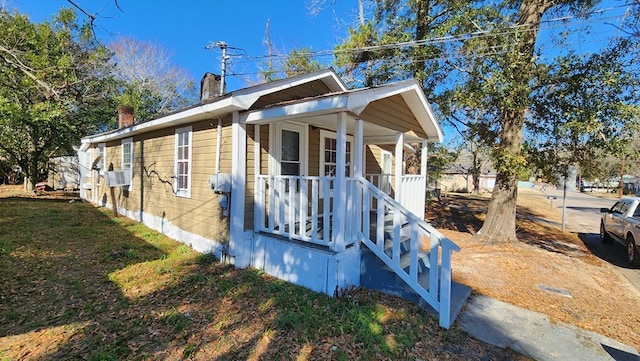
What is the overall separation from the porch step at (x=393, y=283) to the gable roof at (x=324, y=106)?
2.19 meters

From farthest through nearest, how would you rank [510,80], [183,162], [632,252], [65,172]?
[65,172] < [632,252] < [183,162] < [510,80]

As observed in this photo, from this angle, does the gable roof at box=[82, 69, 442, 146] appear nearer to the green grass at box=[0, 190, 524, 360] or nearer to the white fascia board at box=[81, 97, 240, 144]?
the white fascia board at box=[81, 97, 240, 144]

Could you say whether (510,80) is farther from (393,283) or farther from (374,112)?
(393,283)

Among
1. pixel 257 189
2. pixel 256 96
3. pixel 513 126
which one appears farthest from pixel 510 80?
pixel 257 189

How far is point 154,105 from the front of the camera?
64.0 feet

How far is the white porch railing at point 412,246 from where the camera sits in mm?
3477

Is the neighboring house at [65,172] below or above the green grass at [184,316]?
above

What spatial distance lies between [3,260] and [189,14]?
7270mm

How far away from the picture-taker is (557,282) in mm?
5258

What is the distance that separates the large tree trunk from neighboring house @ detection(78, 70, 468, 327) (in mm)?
1707

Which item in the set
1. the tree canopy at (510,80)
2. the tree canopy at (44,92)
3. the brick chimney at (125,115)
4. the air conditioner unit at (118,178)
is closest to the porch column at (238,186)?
the tree canopy at (510,80)

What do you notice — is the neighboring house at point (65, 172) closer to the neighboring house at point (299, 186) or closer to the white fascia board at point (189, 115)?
the white fascia board at point (189, 115)

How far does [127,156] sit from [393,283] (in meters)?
8.68

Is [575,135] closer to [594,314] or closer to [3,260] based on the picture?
[594,314]
